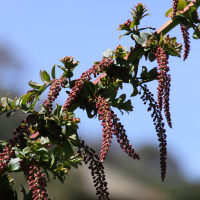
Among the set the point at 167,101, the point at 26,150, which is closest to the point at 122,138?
the point at 167,101

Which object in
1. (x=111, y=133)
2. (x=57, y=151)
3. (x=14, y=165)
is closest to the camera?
(x=111, y=133)

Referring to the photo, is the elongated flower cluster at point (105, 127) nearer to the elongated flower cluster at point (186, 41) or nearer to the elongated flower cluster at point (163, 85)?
the elongated flower cluster at point (163, 85)

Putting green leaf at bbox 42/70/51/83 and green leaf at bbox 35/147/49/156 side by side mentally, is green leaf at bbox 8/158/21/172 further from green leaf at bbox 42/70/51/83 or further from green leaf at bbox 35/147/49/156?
green leaf at bbox 42/70/51/83

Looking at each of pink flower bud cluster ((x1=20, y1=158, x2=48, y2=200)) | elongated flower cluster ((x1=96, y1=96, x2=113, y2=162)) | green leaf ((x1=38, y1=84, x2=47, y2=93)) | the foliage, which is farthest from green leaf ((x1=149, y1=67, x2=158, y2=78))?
pink flower bud cluster ((x1=20, y1=158, x2=48, y2=200))

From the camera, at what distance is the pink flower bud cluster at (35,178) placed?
57cm

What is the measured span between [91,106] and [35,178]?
276 millimetres

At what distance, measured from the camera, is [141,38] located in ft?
2.33

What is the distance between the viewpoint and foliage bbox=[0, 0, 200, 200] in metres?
0.61

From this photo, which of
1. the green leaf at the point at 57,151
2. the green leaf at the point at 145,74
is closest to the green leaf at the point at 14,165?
the green leaf at the point at 57,151

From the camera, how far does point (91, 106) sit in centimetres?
77

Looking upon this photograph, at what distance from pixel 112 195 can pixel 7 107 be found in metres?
3.74

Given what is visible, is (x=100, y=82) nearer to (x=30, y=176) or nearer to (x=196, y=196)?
(x=30, y=176)

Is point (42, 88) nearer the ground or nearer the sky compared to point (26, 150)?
nearer the sky

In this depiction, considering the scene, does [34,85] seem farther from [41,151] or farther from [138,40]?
[138,40]
